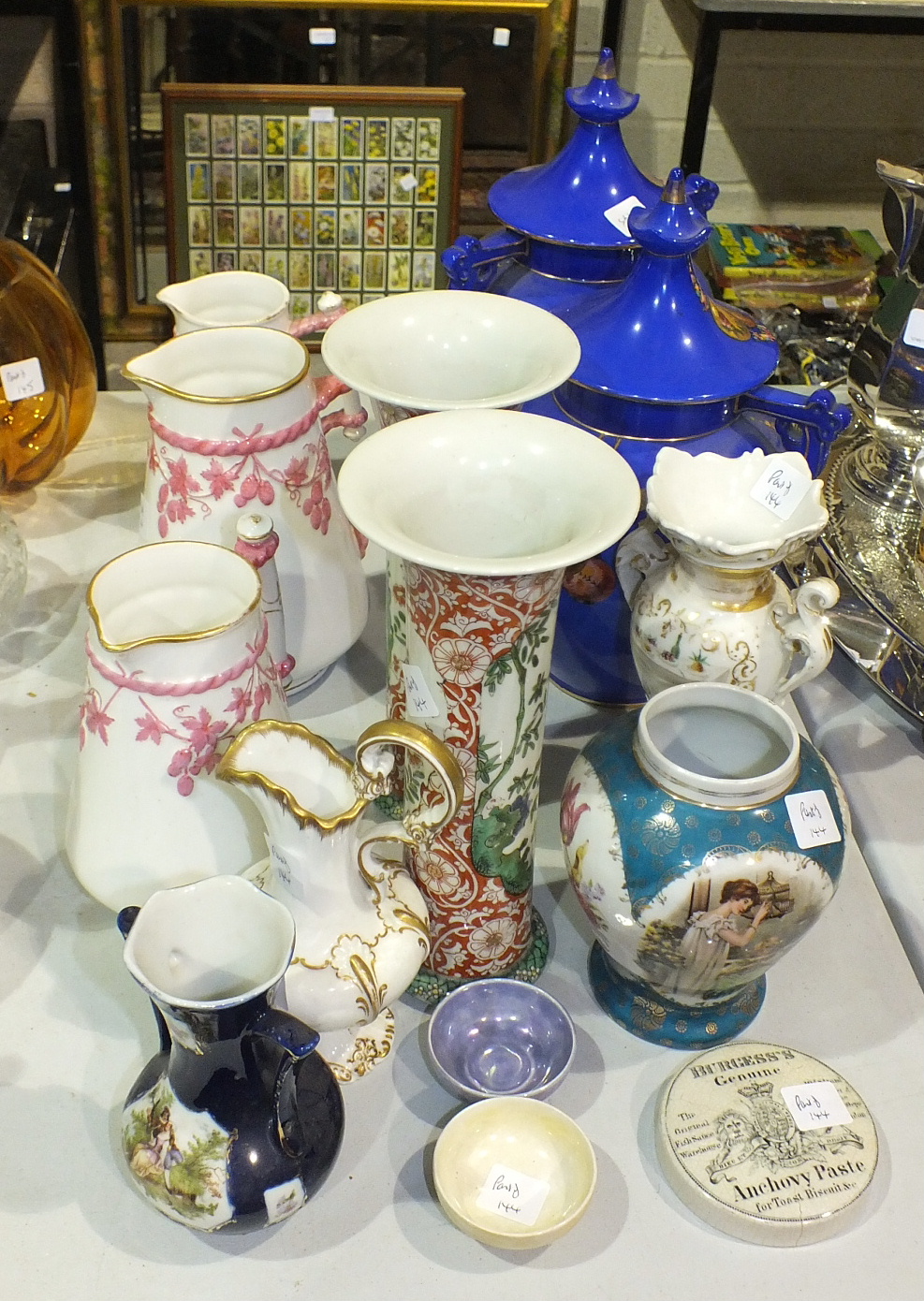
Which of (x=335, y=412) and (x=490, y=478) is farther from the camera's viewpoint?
(x=335, y=412)

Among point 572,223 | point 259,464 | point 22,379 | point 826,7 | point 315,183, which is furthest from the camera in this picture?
point 315,183

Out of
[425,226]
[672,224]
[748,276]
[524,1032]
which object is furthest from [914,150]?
[524,1032]

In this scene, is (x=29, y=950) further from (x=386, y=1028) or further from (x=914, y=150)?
(x=914, y=150)

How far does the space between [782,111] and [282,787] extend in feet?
7.11

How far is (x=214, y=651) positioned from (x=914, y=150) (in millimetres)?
2225

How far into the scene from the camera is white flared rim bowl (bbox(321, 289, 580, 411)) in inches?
40.4

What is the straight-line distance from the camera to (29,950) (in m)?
0.99

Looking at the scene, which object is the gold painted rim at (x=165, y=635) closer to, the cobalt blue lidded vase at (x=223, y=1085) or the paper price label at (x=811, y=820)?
the cobalt blue lidded vase at (x=223, y=1085)

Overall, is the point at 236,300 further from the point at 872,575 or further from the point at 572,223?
the point at 872,575

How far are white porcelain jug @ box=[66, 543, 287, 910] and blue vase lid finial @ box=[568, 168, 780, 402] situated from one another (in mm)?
374

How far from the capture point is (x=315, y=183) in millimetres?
2008

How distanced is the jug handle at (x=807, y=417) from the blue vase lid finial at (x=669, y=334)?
0.04 metres

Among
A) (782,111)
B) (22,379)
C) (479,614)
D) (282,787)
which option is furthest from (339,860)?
(782,111)

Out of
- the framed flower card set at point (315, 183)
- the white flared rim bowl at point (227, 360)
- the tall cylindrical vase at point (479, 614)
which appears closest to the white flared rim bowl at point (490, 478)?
the tall cylindrical vase at point (479, 614)
